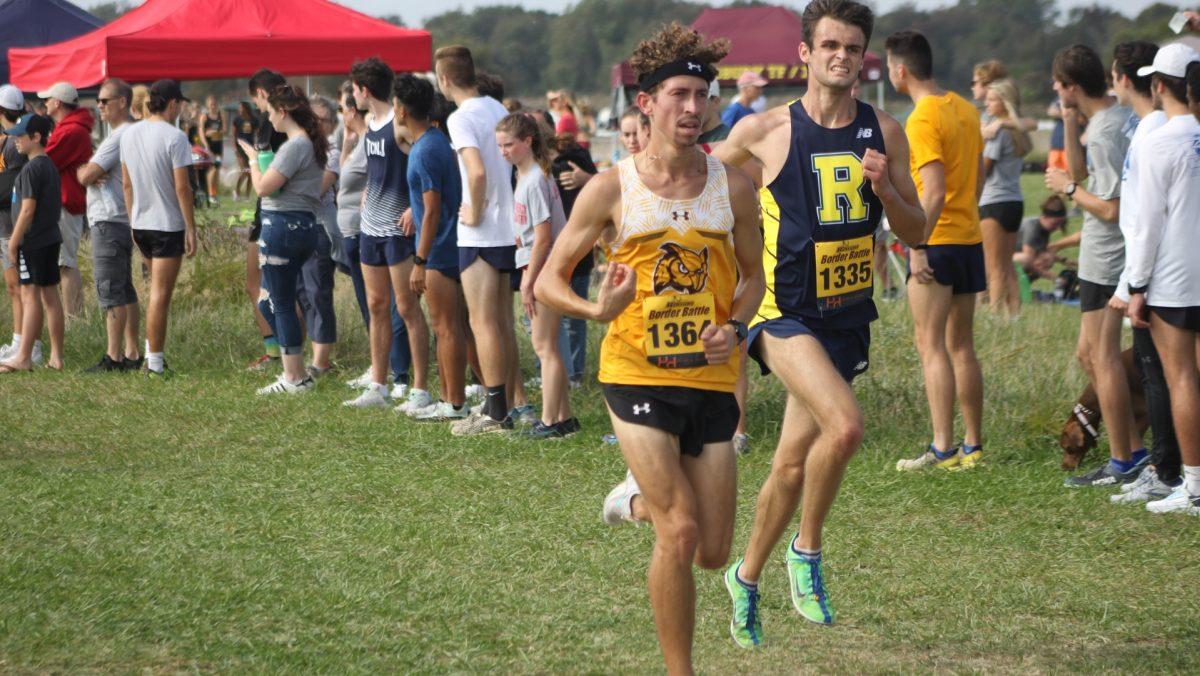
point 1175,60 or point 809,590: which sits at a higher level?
point 1175,60

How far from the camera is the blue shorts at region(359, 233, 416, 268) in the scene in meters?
9.70

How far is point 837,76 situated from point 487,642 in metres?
2.50

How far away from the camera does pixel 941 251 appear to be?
766cm

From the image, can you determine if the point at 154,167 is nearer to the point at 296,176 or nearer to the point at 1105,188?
the point at 296,176

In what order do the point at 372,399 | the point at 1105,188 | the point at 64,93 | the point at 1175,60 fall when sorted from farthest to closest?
the point at 64,93
the point at 372,399
the point at 1105,188
the point at 1175,60

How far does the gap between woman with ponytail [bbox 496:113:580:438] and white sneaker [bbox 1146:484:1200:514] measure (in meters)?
3.60

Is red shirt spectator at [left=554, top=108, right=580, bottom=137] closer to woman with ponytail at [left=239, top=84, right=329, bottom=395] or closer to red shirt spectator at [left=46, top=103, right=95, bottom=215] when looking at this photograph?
red shirt spectator at [left=46, top=103, right=95, bottom=215]

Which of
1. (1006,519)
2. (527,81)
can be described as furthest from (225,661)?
(527,81)

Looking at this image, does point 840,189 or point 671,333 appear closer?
point 671,333

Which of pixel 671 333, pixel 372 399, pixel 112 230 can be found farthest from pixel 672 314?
pixel 112 230

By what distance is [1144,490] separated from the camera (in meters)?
7.16

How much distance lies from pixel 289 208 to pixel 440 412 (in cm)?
205

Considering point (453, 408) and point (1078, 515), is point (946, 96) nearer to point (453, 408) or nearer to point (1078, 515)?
point (1078, 515)

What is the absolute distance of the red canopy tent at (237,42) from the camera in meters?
13.8
